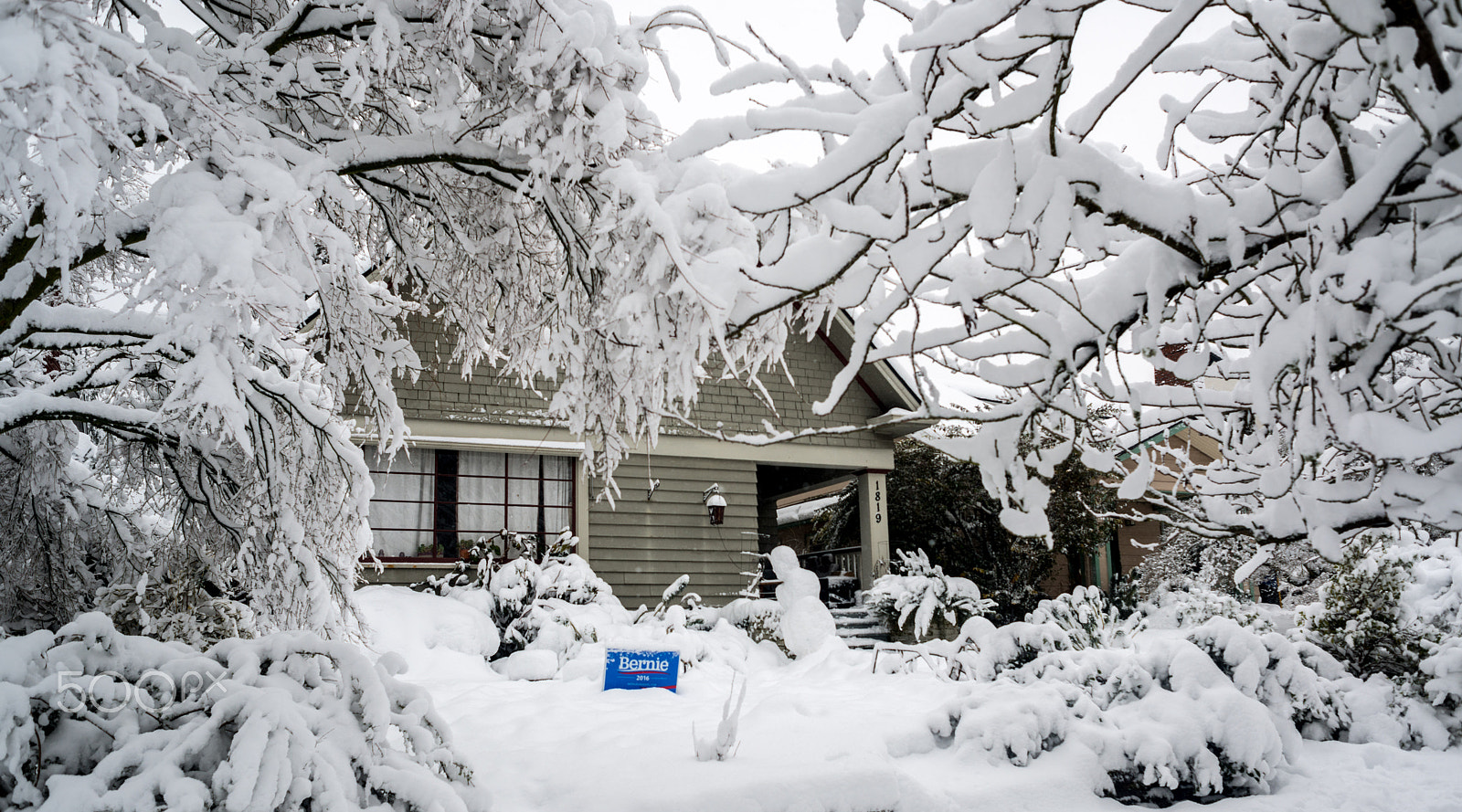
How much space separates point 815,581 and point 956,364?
7976 mm

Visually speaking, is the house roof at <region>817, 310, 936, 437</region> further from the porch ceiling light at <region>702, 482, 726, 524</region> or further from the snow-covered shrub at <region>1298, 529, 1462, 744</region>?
the snow-covered shrub at <region>1298, 529, 1462, 744</region>

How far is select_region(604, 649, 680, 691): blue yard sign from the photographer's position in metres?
6.79

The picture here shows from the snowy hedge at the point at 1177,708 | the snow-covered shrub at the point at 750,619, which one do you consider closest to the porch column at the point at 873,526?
the snow-covered shrub at the point at 750,619

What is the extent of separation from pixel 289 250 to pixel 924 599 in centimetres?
964

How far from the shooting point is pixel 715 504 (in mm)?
11164

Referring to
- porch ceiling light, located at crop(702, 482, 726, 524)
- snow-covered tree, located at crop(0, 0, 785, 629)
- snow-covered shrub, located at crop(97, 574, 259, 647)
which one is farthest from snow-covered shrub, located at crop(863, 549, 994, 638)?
snow-covered shrub, located at crop(97, 574, 259, 647)

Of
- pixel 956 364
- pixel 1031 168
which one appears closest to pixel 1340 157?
pixel 1031 168

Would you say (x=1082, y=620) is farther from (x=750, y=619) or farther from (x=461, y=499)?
(x=461, y=499)

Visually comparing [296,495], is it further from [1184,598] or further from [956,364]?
[1184,598]

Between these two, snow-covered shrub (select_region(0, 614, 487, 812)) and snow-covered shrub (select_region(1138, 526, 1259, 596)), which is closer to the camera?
snow-covered shrub (select_region(0, 614, 487, 812))

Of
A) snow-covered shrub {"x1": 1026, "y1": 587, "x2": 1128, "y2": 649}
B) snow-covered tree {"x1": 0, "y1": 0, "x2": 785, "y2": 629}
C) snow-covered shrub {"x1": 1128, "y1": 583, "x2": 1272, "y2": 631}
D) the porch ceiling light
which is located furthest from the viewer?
the porch ceiling light

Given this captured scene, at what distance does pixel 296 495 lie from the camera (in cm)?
426
